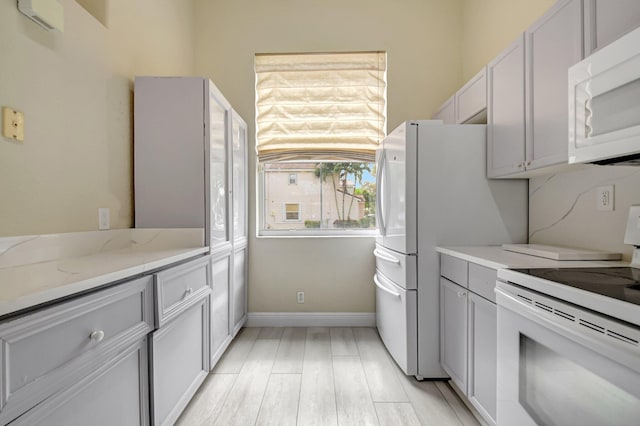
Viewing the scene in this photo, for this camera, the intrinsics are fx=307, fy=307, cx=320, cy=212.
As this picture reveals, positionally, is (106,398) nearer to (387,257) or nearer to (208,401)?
(208,401)

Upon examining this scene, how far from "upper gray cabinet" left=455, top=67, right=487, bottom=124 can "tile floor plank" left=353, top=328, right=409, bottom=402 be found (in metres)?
1.93

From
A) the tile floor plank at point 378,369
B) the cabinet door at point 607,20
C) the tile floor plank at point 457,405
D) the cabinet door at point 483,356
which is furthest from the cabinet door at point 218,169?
the cabinet door at point 607,20

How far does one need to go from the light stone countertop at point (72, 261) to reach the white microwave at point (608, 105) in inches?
66.3

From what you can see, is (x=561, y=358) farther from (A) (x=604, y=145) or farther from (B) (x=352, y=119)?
(B) (x=352, y=119)

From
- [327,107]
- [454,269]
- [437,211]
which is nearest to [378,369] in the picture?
[454,269]

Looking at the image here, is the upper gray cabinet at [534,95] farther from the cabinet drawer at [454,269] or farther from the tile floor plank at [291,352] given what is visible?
the tile floor plank at [291,352]

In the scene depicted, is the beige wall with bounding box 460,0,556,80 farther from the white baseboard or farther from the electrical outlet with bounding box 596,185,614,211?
the white baseboard

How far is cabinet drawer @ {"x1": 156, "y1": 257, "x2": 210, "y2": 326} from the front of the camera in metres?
1.40

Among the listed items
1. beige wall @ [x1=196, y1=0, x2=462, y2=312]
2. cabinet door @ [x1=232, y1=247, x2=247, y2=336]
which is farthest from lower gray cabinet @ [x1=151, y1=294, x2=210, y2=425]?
beige wall @ [x1=196, y1=0, x2=462, y2=312]

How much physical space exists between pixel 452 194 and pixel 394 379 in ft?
4.27

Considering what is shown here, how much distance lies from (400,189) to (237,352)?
1799mm

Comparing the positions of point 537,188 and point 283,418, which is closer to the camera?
point 283,418

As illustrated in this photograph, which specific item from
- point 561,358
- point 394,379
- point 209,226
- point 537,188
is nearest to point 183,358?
point 209,226

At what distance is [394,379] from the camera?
6.77 feet
